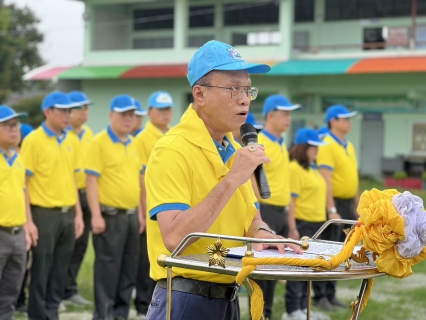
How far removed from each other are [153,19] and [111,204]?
24.3 m

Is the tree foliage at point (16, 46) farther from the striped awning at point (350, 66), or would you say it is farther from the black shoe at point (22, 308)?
the black shoe at point (22, 308)

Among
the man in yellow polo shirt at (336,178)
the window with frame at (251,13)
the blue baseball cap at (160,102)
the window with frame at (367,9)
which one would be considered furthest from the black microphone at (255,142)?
the window with frame at (251,13)

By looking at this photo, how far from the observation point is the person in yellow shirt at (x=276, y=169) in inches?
304

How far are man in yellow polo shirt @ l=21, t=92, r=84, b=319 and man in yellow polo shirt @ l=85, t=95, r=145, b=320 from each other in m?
0.24

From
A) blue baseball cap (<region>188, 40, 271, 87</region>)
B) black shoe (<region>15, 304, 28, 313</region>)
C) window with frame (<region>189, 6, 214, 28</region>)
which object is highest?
window with frame (<region>189, 6, 214, 28</region>)

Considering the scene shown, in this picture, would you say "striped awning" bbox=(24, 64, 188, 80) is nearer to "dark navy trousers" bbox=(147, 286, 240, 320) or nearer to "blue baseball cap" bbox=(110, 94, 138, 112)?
"blue baseball cap" bbox=(110, 94, 138, 112)

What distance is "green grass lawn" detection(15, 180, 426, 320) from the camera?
8008 mm

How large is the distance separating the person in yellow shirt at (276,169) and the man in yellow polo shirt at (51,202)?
1974mm

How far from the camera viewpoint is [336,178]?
29.9 feet

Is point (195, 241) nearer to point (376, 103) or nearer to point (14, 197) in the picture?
point (14, 197)

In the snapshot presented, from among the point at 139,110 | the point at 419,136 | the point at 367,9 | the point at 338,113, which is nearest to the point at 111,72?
the point at 367,9

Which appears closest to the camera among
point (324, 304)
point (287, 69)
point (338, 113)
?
point (324, 304)

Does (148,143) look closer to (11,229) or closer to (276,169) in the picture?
(276,169)

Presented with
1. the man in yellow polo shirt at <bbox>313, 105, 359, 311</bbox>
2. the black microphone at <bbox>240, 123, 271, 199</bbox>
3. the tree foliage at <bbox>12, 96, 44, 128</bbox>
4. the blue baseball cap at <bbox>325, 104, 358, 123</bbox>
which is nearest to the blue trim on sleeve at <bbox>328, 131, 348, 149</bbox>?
the man in yellow polo shirt at <bbox>313, 105, 359, 311</bbox>
